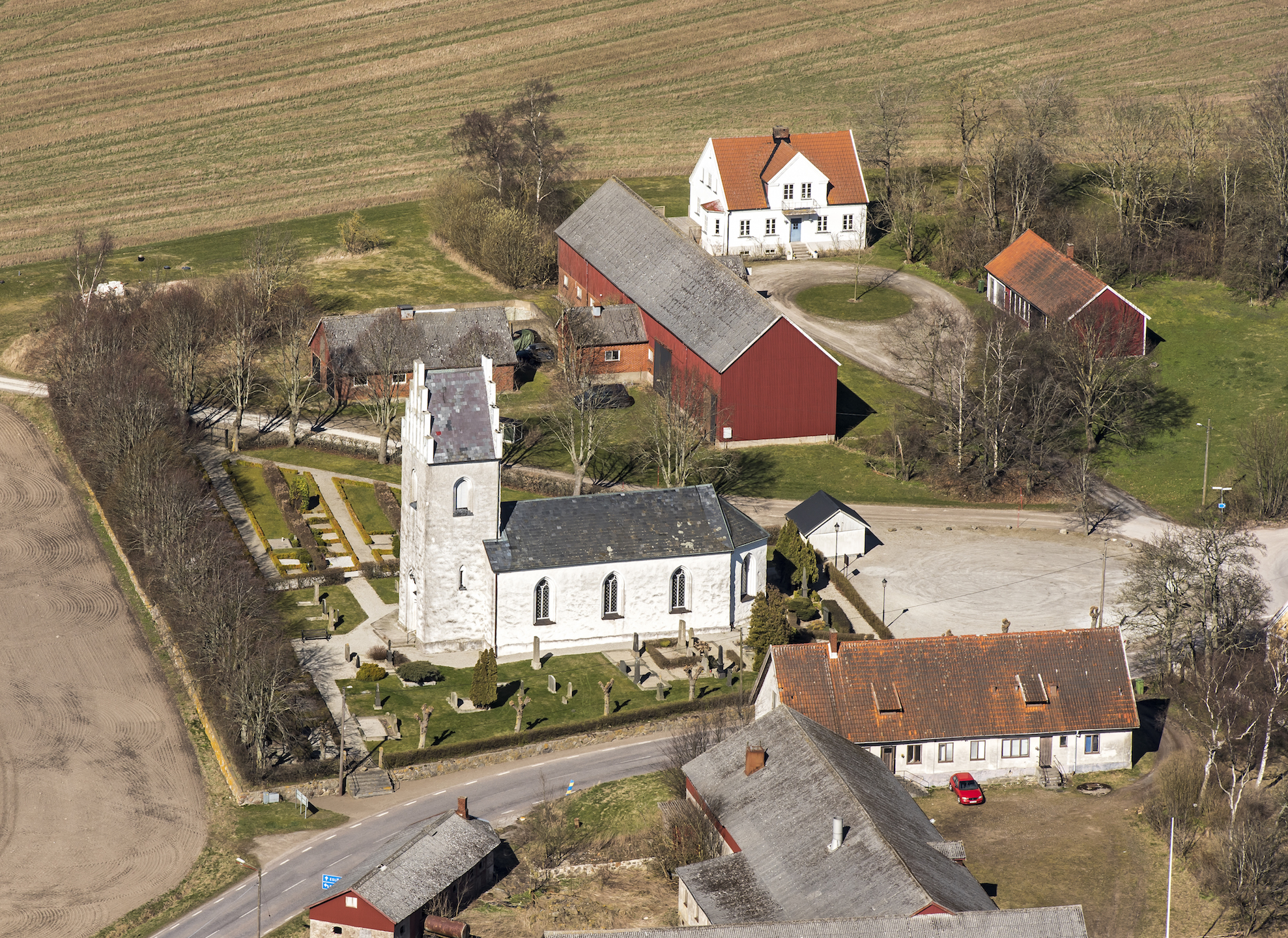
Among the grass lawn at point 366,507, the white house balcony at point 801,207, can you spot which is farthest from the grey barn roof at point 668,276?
the grass lawn at point 366,507

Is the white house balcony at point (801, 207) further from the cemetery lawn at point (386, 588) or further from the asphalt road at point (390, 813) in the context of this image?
the asphalt road at point (390, 813)

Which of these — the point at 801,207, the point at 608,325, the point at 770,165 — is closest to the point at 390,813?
the point at 608,325

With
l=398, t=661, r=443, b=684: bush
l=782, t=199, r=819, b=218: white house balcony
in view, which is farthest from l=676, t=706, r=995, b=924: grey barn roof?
l=782, t=199, r=819, b=218: white house balcony

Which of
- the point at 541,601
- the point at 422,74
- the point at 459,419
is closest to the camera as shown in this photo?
the point at 459,419

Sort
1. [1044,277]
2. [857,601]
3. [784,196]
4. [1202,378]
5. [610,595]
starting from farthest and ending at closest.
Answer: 1. [784,196]
2. [1044,277]
3. [1202,378]
4. [857,601]
5. [610,595]

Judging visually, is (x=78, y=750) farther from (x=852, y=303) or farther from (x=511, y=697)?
(x=852, y=303)

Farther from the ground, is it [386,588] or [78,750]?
[386,588]
